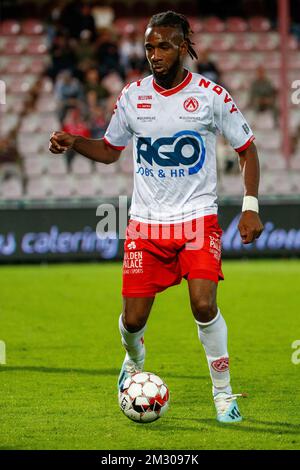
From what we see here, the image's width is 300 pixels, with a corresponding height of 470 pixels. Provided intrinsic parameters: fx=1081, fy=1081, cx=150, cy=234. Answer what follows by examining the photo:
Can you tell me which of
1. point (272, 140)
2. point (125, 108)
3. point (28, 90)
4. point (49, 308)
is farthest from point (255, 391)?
point (28, 90)

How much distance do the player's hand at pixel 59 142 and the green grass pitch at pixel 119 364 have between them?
1.59 m

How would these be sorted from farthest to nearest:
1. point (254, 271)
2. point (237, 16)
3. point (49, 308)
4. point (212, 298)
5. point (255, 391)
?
point (237, 16) < point (254, 271) < point (49, 308) < point (255, 391) < point (212, 298)

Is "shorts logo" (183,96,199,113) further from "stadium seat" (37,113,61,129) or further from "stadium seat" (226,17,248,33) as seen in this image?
"stadium seat" (226,17,248,33)

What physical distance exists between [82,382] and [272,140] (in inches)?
520

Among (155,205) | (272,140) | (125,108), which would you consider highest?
(125,108)

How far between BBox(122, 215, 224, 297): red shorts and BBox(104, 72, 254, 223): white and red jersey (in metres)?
0.07

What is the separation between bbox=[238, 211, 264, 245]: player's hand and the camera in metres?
6.04

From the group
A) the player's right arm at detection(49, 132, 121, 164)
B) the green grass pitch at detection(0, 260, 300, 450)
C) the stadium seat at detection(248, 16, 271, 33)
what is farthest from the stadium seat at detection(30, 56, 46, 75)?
the player's right arm at detection(49, 132, 121, 164)

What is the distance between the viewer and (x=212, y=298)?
6.13 m

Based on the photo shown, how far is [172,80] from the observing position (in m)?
6.38

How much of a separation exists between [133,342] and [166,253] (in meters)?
0.63

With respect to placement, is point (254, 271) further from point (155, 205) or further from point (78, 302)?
point (155, 205)

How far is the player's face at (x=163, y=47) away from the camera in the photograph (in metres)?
6.20
